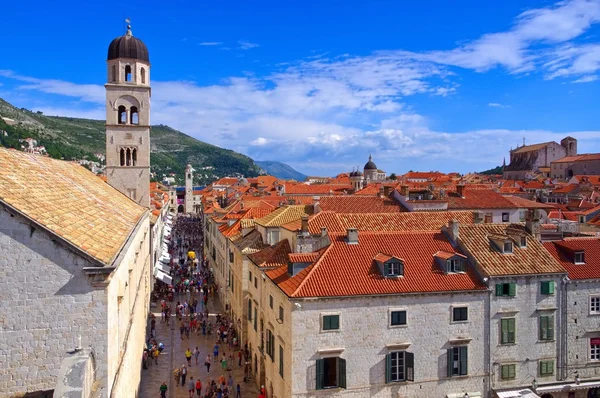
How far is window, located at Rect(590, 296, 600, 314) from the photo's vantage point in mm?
27703

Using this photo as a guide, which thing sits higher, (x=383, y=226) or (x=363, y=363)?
(x=383, y=226)

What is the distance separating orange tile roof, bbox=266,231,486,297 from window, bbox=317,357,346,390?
305cm

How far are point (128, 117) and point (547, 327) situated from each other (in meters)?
32.7

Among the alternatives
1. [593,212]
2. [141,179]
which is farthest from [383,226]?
[593,212]

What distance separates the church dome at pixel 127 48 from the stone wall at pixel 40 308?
29627 millimetres

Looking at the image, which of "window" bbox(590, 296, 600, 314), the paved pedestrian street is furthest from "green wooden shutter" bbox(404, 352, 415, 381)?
"window" bbox(590, 296, 600, 314)

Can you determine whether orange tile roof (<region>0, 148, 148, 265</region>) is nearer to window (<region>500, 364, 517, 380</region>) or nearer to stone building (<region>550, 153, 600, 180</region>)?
window (<region>500, 364, 517, 380</region>)

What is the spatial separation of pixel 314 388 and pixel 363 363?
2.56m

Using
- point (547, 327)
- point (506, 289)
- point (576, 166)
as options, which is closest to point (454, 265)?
point (506, 289)

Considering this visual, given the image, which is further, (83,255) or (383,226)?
(383,226)

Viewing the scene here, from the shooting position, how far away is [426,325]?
80.6ft

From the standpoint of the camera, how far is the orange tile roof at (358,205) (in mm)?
44562

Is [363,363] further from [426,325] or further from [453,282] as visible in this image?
[453,282]

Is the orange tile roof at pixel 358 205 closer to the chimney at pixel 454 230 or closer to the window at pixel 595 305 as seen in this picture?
the chimney at pixel 454 230
